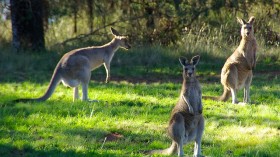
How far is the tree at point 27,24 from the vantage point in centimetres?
1638

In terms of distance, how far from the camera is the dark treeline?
54.1 ft

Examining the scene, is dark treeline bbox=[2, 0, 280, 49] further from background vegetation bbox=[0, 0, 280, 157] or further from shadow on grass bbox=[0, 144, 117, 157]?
shadow on grass bbox=[0, 144, 117, 157]

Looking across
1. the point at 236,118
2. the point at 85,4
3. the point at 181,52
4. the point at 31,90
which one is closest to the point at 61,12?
the point at 85,4

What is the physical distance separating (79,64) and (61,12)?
23.6ft

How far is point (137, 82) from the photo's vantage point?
42.9 ft

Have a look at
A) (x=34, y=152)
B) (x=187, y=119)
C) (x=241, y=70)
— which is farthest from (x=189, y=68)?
(x=241, y=70)

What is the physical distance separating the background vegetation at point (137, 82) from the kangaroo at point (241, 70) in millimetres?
323

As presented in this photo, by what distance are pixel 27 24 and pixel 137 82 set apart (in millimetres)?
4896

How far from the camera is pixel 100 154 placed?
22.1ft

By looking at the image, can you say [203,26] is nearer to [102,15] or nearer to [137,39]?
[137,39]

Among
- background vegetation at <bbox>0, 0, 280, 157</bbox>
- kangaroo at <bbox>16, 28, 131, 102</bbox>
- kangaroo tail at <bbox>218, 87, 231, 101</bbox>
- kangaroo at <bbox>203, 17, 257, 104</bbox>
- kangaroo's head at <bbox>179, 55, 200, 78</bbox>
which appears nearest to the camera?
kangaroo's head at <bbox>179, 55, 200, 78</bbox>

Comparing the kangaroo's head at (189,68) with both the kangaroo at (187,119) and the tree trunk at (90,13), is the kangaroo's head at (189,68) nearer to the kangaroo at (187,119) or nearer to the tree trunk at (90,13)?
the kangaroo at (187,119)

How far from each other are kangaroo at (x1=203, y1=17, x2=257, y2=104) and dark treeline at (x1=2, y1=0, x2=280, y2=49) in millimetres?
5681

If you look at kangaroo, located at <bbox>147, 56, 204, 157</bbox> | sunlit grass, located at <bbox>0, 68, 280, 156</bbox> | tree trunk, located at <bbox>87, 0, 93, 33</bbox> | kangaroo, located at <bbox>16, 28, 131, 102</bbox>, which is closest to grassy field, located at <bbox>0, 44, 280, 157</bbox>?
sunlit grass, located at <bbox>0, 68, 280, 156</bbox>
